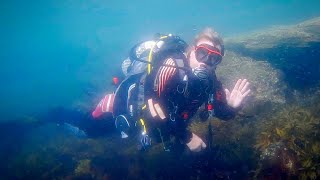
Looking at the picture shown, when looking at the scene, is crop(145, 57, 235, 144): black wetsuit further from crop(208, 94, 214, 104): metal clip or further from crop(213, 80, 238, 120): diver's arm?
crop(213, 80, 238, 120): diver's arm

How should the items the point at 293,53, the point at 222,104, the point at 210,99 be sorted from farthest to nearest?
the point at 293,53 < the point at 222,104 < the point at 210,99

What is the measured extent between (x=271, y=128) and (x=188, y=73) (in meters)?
3.54

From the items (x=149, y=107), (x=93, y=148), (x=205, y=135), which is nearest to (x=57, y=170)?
(x=93, y=148)

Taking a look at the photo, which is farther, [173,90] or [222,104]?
[222,104]

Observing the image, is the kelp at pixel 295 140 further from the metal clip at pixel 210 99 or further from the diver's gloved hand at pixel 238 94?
the metal clip at pixel 210 99

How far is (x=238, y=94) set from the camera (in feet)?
15.9

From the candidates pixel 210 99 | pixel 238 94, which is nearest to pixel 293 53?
pixel 238 94

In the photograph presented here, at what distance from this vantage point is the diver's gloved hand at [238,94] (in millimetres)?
4785

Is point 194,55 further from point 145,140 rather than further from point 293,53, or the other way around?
point 293,53

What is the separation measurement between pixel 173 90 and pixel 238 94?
141cm

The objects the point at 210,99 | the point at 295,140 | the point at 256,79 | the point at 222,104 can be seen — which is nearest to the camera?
the point at 210,99

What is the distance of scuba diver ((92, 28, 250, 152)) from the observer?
13.4ft

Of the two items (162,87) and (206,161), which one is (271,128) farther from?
(162,87)

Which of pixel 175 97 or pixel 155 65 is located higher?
pixel 155 65
